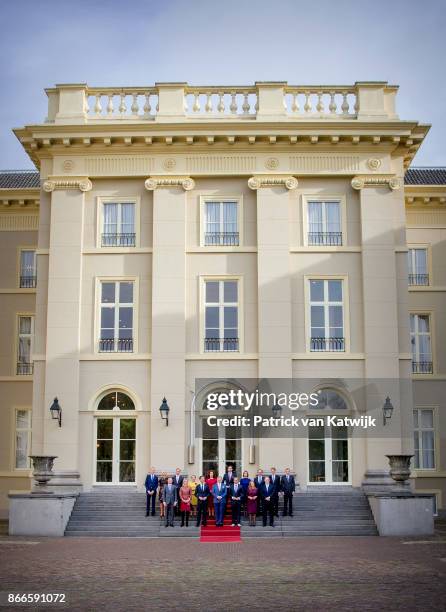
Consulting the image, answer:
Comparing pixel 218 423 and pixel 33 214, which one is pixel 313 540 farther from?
pixel 33 214

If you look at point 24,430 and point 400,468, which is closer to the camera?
point 400,468

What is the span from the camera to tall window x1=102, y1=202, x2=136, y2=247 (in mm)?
30109

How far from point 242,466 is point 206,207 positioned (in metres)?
9.08

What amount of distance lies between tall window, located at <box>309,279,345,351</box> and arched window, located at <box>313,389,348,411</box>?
1.50 m

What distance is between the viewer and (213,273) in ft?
97.2

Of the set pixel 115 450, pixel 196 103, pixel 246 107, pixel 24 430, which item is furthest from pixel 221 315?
pixel 24 430

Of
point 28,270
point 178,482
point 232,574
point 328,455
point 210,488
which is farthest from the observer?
point 28,270

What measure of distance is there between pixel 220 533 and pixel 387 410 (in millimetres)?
7391

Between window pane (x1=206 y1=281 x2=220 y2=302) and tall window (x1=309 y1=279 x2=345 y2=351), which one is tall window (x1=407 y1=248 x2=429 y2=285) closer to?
tall window (x1=309 y1=279 x2=345 y2=351)

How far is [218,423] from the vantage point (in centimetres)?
2895

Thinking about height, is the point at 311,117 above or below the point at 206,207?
above

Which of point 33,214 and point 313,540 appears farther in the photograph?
point 33,214

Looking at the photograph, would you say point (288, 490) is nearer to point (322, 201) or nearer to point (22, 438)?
point (322, 201)

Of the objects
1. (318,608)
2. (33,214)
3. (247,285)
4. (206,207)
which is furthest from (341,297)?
(318,608)
